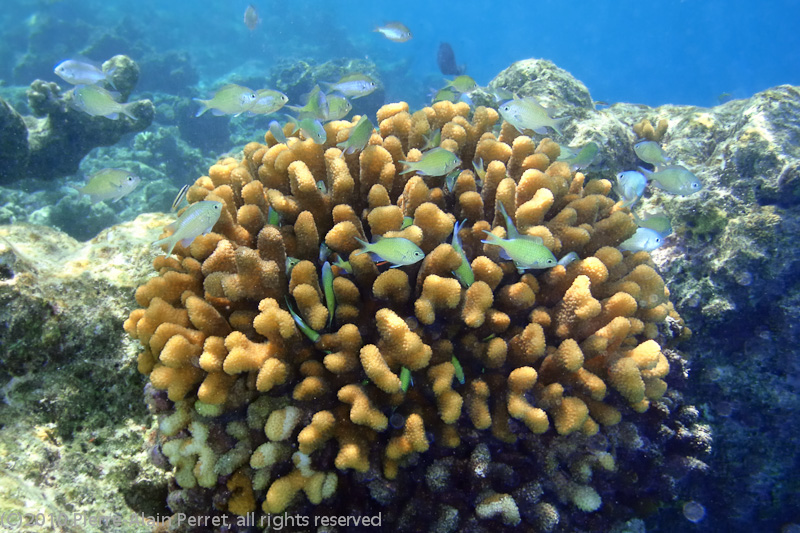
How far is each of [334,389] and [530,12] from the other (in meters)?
152

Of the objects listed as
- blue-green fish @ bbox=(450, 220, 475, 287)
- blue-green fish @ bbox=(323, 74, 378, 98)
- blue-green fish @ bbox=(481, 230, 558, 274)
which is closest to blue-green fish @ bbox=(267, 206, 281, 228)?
blue-green fish @ bbox=(450, 220, 475, 287)

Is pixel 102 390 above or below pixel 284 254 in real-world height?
below

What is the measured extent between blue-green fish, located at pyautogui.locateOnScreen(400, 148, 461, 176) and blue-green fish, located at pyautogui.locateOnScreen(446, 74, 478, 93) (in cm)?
371

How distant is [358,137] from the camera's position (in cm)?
284

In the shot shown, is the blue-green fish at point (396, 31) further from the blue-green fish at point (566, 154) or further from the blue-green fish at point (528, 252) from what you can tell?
the blue-green fish at point (528, 252)

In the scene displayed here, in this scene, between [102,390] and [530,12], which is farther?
[530,12]

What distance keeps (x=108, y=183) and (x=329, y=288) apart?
3132mm

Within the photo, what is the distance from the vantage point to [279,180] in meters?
2.97

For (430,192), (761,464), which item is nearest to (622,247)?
(430,192)

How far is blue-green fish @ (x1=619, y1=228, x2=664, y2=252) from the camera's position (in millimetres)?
3182

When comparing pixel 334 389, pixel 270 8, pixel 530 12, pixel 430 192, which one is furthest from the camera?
pixel 530 12

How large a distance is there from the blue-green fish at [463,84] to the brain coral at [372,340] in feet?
11.5

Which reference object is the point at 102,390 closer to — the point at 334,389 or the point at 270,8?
the point at 334,389

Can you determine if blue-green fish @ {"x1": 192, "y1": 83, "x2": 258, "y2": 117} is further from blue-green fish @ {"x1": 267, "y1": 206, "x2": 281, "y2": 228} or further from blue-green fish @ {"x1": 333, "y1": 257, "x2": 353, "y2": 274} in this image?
blue-green fish @ {"x1": 333, "y1": 257, "x2": 353, "y2": 274}
